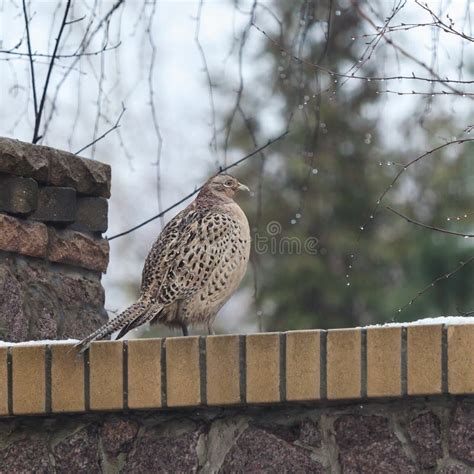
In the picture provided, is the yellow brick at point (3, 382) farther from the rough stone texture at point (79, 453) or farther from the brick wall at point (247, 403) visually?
the rough stone texture at point (79, 453)

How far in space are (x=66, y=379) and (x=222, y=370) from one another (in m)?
0.48

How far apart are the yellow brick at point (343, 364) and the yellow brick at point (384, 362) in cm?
3

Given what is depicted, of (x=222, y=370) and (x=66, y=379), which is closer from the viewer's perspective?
(x=222, y=370)

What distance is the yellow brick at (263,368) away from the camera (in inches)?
141

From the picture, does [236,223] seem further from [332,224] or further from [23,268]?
[332,224]

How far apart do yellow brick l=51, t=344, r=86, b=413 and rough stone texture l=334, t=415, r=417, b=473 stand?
75cm

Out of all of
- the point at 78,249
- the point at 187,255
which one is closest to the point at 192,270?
the point at 187,255

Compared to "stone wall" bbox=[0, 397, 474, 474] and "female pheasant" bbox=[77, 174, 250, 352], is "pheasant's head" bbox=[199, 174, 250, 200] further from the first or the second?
"stone wall" bbox=[0, 397, 474, 474]

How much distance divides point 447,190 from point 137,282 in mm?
5569

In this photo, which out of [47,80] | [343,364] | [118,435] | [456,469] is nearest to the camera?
[456,469]

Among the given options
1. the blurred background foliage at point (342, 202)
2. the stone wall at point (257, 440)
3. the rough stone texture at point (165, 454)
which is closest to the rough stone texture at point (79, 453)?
the stone wall at point (257, 440)

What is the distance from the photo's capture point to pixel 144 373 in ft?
12.2

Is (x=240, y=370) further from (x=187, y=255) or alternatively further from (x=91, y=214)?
(x=91, y=214)

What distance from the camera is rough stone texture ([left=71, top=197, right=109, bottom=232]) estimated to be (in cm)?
489
